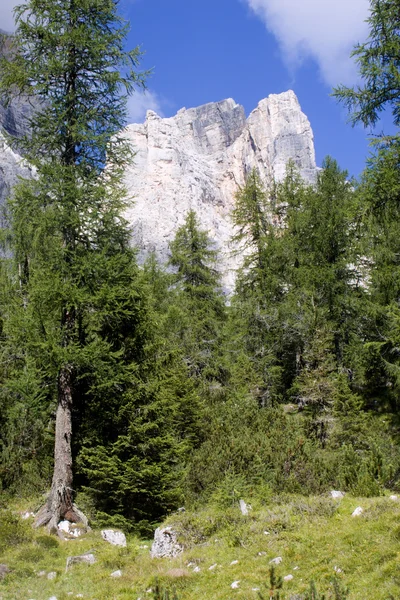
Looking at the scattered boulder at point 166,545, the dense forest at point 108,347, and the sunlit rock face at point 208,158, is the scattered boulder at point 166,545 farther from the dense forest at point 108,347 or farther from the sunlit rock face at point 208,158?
the sunlit rock face at point 208,158

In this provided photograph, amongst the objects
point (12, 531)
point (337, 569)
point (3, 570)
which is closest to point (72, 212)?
point (12, 531)

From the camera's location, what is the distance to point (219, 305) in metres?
26.2

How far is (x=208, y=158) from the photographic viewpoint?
149 m

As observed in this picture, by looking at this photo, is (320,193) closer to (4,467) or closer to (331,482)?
(331,482)

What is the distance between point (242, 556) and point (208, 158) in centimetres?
14972

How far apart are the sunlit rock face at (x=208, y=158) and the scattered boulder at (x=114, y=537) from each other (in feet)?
284

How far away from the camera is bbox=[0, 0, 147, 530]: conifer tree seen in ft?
36.4

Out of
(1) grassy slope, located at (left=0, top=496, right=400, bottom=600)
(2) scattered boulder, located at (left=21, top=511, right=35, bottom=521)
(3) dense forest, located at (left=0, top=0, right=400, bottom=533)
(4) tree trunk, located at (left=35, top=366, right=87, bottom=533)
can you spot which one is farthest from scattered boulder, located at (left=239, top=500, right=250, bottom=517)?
(2) scattered boulder, located at (left=21, top=511, right=35, bottom=521)

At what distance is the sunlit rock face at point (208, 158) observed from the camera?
10800cm

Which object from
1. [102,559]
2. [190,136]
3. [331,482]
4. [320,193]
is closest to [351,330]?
[320,193]

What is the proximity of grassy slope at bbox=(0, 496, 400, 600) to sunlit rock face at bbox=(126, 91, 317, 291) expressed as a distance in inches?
3451

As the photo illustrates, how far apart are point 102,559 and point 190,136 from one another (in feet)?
510

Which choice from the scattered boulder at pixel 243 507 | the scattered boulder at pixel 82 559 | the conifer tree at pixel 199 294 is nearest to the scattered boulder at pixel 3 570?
the scattered boulder at pixel 82 559

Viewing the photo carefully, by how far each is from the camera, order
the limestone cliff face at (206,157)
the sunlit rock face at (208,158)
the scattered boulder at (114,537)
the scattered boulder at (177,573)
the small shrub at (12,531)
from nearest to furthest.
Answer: the scattered boulder at (177,573) → the small shrub at (12,531) → the scattered boulder at (114,537) → the limestone cliff face at (206,157) → the sunlit rock face at (208,158)
